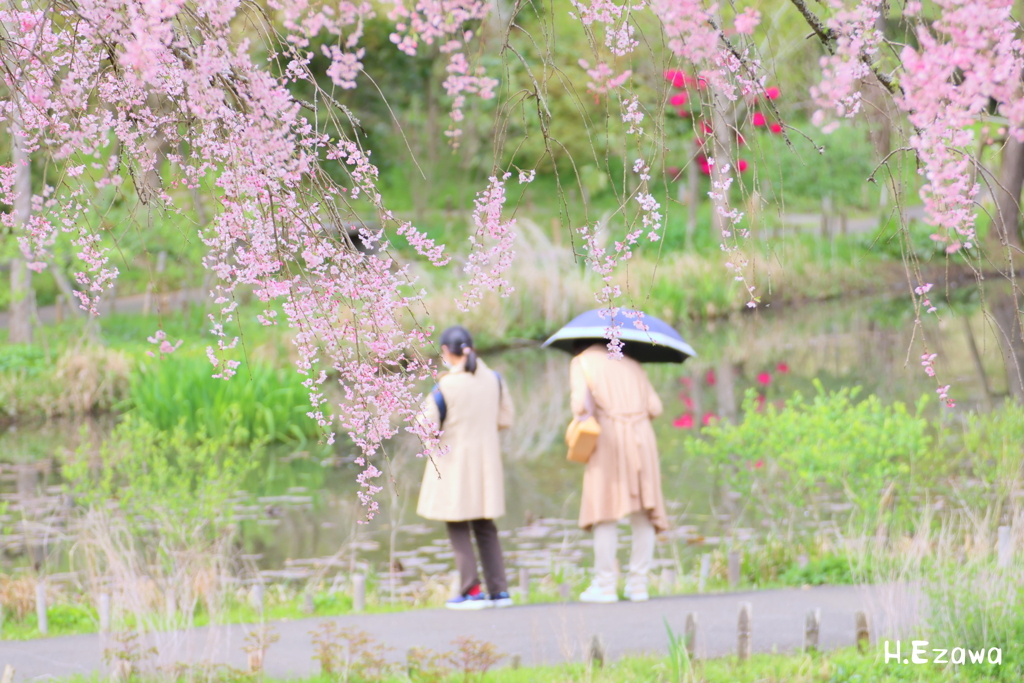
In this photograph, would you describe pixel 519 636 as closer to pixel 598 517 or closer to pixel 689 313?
pixel 598 517

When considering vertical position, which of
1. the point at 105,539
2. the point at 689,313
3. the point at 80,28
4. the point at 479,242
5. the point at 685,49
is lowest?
the point at 105,539

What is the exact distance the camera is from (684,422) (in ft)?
34.7

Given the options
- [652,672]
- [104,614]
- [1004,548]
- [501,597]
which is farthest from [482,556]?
[1004,548]

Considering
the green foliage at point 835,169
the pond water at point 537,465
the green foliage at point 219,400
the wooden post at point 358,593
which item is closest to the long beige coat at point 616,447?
the pond water at point 537,465

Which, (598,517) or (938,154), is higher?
(938,154)

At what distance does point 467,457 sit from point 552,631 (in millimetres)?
989

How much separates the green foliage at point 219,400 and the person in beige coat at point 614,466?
5.08 m

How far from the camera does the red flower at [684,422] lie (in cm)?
1058

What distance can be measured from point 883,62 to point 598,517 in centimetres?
352

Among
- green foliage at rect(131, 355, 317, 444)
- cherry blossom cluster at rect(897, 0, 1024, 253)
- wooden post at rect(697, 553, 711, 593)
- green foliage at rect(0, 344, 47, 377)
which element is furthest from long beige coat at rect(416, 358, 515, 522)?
green foliage at rect(0, 344, 47, 377)

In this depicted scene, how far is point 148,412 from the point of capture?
10.7 metres

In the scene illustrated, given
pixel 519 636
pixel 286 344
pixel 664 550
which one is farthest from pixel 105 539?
pixel 286 344

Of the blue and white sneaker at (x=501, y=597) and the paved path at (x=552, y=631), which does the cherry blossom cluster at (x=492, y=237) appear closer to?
the paved path at (x=552, y=631)

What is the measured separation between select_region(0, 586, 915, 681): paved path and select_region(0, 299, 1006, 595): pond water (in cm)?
61
